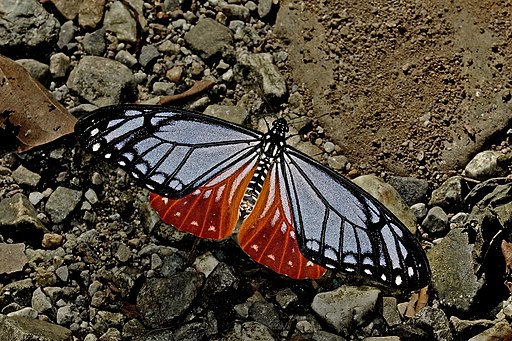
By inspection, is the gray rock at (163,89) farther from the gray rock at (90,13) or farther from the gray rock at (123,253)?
the gray rock at (123,253)

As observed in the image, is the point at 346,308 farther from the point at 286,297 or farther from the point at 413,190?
the point at 413,190

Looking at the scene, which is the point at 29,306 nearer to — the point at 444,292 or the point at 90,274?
the point at 90,274

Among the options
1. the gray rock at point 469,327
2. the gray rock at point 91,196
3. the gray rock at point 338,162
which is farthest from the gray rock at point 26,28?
the gray rock at point 469,327

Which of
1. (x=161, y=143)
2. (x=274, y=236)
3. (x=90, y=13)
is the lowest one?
(x=274, y=236)

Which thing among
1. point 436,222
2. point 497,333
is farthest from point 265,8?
point 497,333

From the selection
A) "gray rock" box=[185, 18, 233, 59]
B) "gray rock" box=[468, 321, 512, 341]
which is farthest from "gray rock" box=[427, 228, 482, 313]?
"gray rock" box=[185, 18, 233, 59]

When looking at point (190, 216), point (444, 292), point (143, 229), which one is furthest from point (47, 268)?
point (444, 292)
